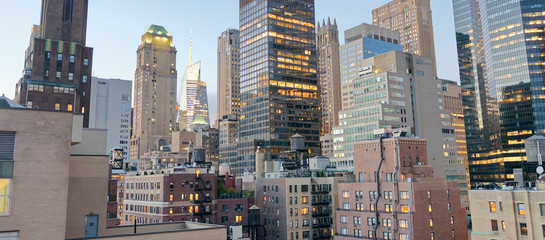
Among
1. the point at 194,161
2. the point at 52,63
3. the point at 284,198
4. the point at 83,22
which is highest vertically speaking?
the point at 83,22

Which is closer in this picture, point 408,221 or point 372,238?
point 408,221

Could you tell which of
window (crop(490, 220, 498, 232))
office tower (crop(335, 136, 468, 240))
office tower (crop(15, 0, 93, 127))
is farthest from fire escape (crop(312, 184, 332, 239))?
office tower (crop(15, 0, 93, 127))

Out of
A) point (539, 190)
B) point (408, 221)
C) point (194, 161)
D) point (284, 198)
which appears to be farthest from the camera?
point (194, 161)

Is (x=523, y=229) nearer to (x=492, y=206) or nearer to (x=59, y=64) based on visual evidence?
(x=492, y=206)

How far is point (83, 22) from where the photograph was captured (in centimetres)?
14538

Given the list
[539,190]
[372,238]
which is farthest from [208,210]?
[539,190]

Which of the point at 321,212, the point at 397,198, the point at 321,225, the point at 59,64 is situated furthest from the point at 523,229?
the point at 59,64

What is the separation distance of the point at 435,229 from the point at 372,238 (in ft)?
49.8

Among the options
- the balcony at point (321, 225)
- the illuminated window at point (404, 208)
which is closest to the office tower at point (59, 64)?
the balcony at point (321, 225)

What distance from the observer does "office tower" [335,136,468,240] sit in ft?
326

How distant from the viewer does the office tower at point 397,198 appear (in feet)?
326

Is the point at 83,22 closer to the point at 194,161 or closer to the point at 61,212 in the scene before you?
the point at 194,161

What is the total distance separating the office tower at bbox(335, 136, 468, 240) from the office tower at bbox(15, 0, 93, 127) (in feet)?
275

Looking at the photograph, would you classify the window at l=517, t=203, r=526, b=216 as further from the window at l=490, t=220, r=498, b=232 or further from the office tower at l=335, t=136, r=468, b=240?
the office tower at l=335, t=136, r=468, b=240
